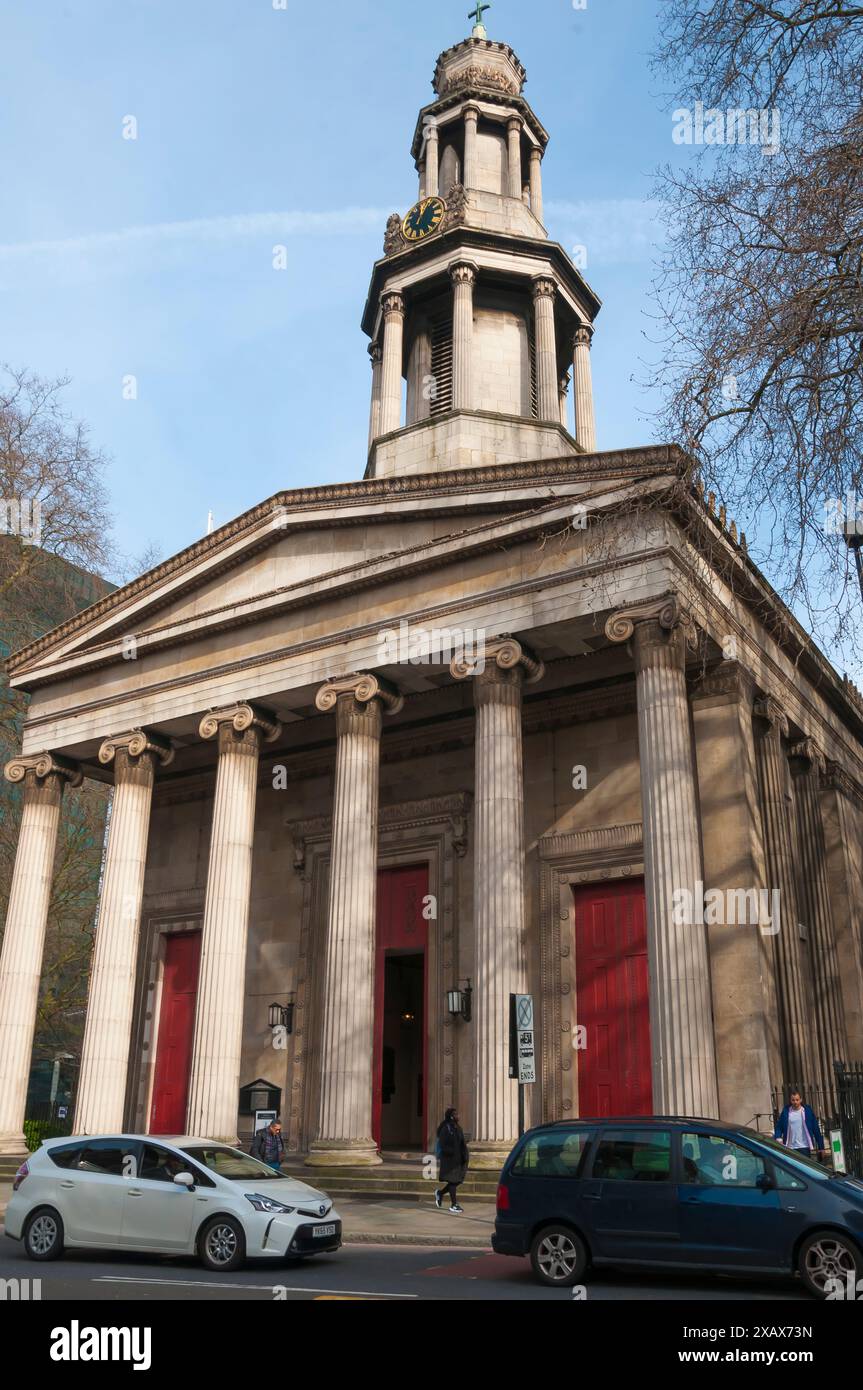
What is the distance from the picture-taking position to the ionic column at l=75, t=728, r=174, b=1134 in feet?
77.4

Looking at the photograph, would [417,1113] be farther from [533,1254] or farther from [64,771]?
[533,1254]

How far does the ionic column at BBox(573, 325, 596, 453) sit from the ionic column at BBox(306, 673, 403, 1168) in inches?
523

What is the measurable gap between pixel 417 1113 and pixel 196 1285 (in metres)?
19.0

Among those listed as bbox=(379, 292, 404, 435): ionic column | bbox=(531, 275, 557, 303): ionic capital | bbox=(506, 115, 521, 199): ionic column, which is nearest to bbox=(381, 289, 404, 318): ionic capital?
bbox=(379, 292, 404, 435): ionic column

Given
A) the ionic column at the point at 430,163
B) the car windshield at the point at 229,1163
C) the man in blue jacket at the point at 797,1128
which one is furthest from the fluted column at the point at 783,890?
the ionic column at the point at 430,163

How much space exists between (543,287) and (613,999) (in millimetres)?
19486

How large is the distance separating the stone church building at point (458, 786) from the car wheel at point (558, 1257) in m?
6.00

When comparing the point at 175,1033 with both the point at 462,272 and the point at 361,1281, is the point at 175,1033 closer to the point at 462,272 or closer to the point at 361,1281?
the point at 361,1281

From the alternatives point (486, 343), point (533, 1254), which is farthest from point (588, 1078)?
point (486, 343)

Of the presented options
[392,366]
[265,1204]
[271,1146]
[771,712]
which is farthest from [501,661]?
[392,366]

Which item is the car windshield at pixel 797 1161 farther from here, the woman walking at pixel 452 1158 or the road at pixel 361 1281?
the woman walking at pixel 452 1158

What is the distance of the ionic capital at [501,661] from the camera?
20484 mm

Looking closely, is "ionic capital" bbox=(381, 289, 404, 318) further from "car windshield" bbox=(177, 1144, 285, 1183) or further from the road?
the road

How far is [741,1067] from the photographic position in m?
19.0
